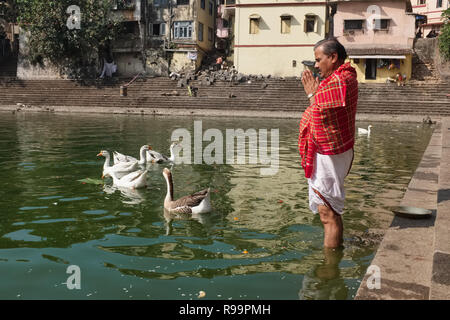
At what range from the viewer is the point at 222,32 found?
51.5m

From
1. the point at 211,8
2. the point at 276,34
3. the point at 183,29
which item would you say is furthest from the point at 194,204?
the point at 211,8

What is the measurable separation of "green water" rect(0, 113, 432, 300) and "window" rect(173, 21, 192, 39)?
32645mm

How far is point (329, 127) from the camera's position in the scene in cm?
444

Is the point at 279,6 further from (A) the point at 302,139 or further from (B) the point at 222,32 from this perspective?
(A) the point at 302,139

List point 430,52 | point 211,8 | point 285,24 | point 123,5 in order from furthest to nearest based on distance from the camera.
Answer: point 211,8 → point 123,5 → point 285,24 → point 430,52

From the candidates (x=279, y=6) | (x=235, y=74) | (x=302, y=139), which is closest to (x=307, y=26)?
(x=279, y=6)

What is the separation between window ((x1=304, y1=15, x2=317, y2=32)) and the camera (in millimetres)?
38375

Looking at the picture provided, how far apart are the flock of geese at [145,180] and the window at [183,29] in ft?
107

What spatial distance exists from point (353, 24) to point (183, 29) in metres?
15.7

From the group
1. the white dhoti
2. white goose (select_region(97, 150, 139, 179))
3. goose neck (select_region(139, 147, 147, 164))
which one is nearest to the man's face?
the white dhoti

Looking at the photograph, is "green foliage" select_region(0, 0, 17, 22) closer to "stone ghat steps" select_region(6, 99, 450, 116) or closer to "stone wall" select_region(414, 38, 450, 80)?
"stone ghat steps" select_region(6, 99, 450, 116)

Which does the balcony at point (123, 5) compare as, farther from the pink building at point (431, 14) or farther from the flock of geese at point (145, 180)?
the flock of geese at point (145, 180)

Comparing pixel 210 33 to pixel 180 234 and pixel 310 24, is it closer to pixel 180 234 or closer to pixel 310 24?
pixel 310 24
